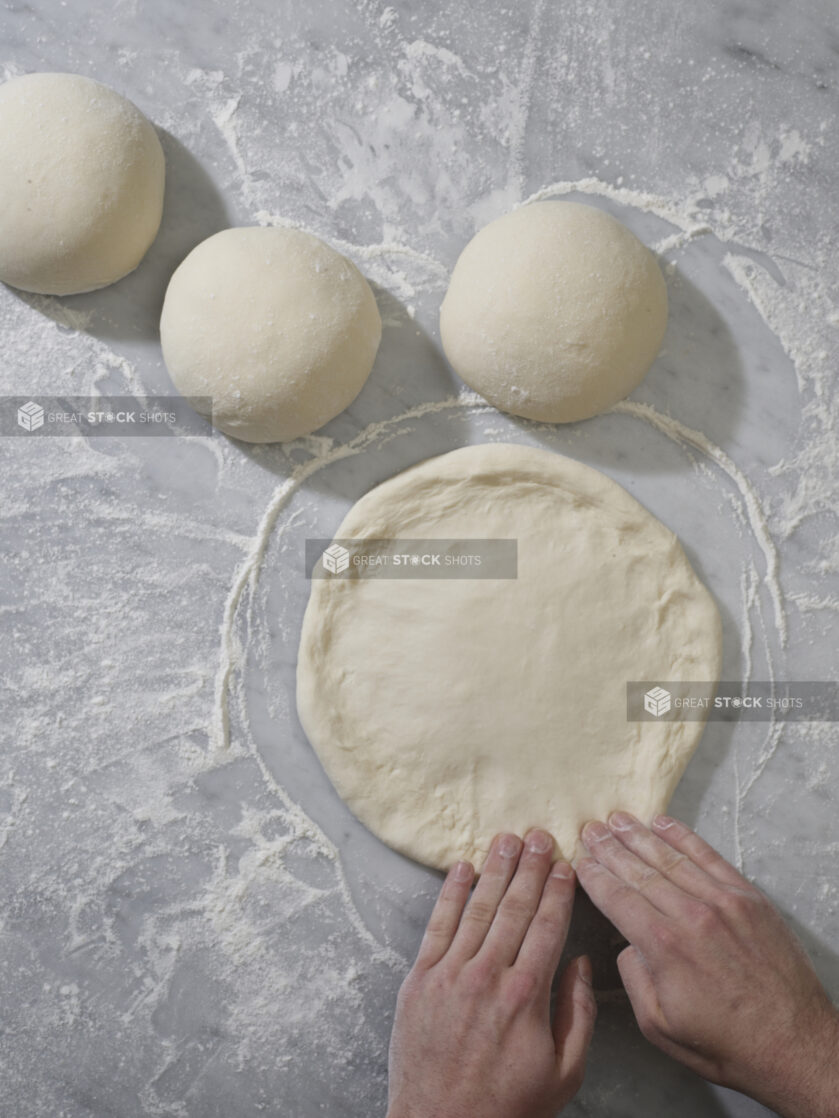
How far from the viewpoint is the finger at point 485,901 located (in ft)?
4.05

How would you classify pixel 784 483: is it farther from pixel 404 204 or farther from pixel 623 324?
pixel 404 204

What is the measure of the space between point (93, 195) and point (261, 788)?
0.99 m

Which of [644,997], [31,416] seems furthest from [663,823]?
[31,416]

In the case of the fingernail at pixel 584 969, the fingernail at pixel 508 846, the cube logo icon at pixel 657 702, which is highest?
the cube logo icon at pixel 657 702

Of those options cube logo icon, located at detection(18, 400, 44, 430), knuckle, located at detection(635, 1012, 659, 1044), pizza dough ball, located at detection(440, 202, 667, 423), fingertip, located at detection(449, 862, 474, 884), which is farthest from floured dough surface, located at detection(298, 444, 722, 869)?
cube logo icon, located at detection(18, 400, 44, 430)

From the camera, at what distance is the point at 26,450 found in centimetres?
129

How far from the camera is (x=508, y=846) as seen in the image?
1257 mm

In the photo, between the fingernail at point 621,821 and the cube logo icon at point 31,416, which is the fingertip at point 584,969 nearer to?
the fingernail at point 621,821

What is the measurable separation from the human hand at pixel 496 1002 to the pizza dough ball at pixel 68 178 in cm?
117

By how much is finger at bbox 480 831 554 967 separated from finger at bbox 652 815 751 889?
0.20 meters

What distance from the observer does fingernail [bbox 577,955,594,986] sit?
126 cm

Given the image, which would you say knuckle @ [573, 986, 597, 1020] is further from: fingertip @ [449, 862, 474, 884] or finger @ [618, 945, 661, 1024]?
fingertip @ [449, 862, 474, 884]

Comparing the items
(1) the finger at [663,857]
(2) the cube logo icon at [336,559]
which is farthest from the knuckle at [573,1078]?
(2) the cube logo icon at [336,559]

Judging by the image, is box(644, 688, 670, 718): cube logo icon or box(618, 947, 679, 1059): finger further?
box(644, 688, 670, 718): cube logo icon
